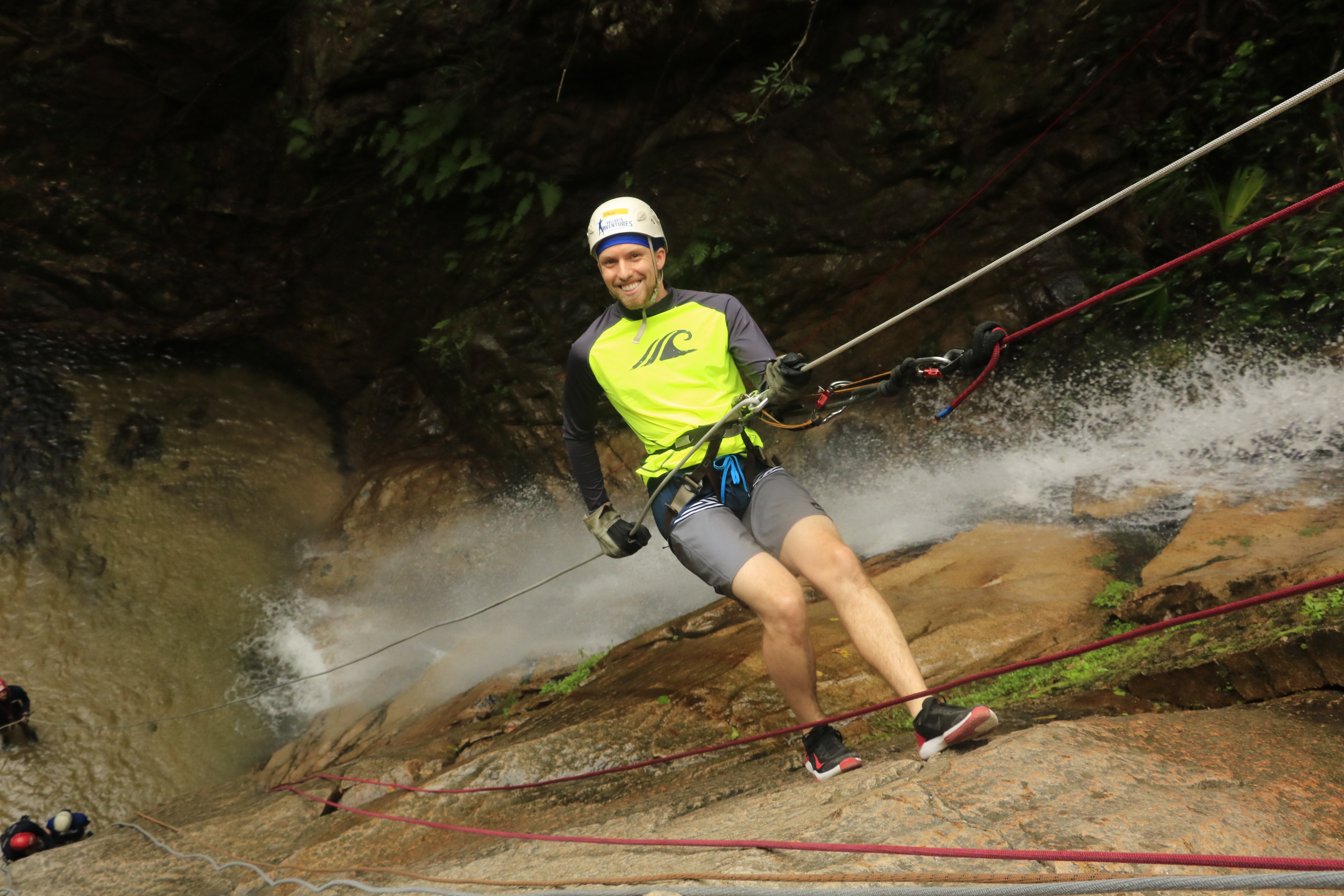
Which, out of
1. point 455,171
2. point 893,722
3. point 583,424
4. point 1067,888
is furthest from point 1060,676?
point 455,171

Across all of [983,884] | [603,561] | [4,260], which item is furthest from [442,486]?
[983,884]

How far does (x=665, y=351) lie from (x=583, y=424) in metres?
0.64

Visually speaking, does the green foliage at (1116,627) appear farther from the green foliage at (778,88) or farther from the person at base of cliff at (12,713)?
the person at base of cliff at (12,713)

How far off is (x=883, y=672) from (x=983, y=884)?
884mm

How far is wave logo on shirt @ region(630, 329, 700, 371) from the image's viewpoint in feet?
10.6

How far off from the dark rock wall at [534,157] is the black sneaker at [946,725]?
5632 millimetres

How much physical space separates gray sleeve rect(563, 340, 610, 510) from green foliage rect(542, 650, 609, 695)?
7.10 feet

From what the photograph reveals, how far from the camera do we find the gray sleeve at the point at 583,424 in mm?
3469

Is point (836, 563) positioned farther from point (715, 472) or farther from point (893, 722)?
point (893, 722)

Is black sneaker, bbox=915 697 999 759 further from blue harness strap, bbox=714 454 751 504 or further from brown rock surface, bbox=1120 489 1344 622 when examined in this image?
brown rock surface, bbox=1120 489 1344 622

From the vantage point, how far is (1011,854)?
5.44ft

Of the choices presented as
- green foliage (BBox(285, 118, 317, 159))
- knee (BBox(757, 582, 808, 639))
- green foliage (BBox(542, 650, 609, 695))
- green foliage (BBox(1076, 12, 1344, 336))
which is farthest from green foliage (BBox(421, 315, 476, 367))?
knee (BBox(757, 582, 808, 639))

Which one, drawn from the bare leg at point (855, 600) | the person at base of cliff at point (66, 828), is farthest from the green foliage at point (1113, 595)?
the person at base of cliff at point (66, 828)

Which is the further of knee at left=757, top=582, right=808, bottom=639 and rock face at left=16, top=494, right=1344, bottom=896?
knee at left=757, top=582, right=808, bottom=639
